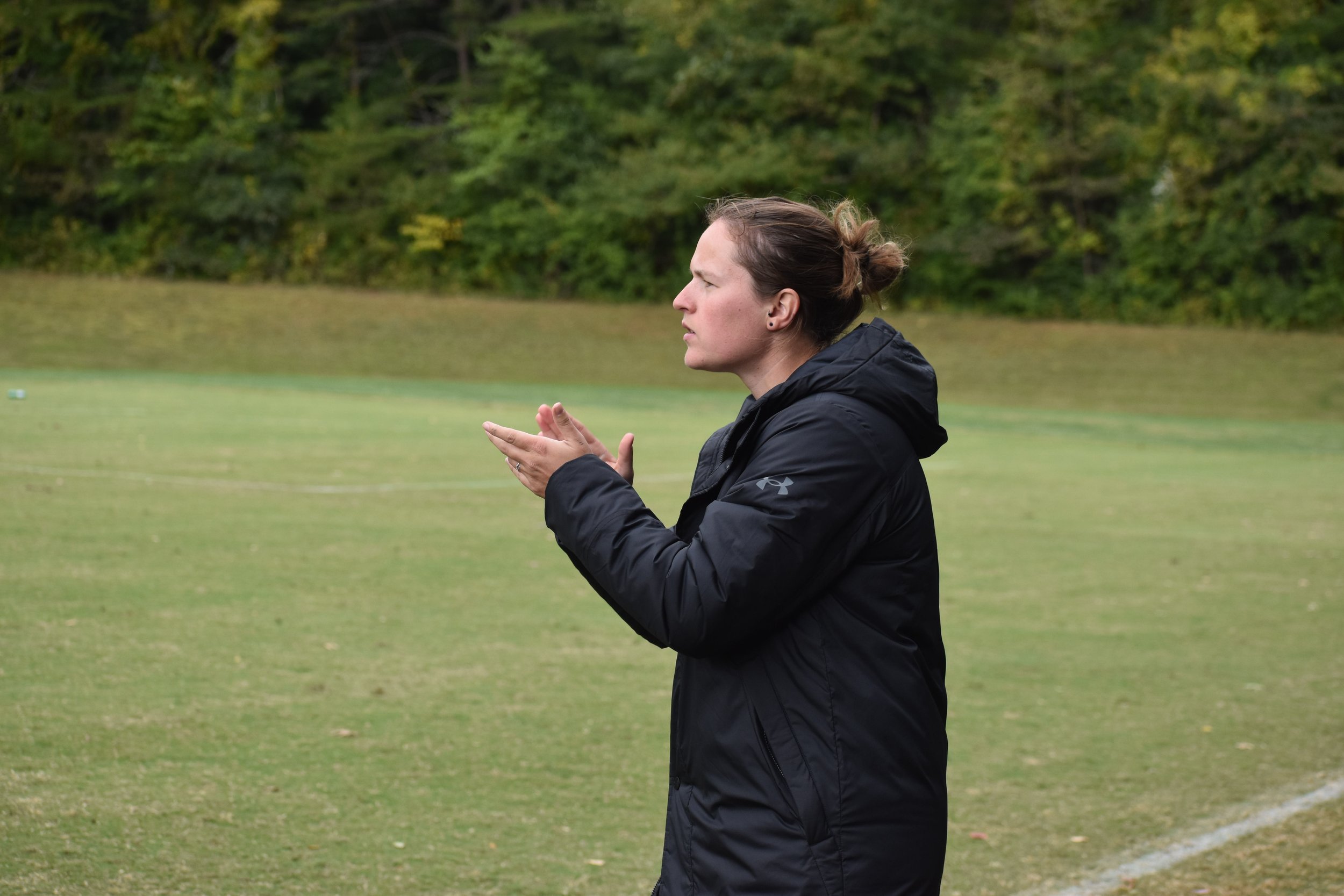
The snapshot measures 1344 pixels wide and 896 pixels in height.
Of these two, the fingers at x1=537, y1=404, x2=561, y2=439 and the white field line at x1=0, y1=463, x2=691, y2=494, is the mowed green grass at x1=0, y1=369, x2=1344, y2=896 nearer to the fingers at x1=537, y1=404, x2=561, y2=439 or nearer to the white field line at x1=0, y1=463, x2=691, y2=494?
the white field line at x1=0, y1=463, x2=691, y2=494

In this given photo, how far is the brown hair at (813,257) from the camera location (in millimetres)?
2488

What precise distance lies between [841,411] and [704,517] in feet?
0.87

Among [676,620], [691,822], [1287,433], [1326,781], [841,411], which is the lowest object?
[1287,433]

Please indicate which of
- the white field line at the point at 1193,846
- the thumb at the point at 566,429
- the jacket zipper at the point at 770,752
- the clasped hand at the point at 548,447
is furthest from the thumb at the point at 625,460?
the white field line at the point at 1193,846

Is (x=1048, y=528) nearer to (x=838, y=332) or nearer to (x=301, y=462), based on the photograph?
(x=301, y=462)

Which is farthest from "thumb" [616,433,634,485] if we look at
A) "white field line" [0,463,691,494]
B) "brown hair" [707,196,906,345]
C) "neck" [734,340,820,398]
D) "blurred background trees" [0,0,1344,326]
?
"blurred background trees" [0,0,1344,326]

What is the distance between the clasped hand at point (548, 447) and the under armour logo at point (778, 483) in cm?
26

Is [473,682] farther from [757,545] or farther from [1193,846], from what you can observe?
[757,545]

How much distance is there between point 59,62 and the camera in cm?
5375

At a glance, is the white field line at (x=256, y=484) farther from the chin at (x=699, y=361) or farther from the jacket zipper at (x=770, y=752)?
the jacket zipper at (x=770, y=752)

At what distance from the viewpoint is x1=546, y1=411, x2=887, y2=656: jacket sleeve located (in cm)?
227

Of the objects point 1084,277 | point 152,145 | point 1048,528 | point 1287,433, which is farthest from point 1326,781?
point 152,145

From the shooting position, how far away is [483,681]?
6.82 metres

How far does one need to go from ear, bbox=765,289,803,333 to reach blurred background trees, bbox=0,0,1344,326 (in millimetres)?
42497
